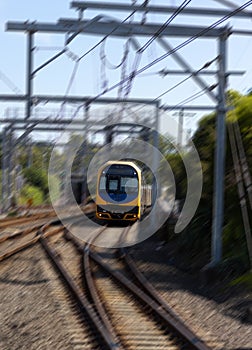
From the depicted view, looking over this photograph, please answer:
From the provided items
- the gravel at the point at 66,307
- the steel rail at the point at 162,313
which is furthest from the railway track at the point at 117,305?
the gravel at the point at 66,307

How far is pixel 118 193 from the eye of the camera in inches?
1007

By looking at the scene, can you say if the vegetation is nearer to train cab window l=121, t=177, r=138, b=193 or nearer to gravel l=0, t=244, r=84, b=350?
gravel l=0, t=244, r=84, b=350

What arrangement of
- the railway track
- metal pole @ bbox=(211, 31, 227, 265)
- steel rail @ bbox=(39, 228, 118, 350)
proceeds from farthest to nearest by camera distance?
metal pole @ bbox=(211, 31, 227, 265)
the railway track
steel rail @ bbox=(39, 228, 118, 350)

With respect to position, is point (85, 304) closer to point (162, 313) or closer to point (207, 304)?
point (162, 313)

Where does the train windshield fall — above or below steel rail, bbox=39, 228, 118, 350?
above

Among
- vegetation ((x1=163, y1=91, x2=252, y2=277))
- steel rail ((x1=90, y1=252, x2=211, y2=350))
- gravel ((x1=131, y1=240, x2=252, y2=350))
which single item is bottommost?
gravel ((x1=131, y1=240, x2=252, y2=350))

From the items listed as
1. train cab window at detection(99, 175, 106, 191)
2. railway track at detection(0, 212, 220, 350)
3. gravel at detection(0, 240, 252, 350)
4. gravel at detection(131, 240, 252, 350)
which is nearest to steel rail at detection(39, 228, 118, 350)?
railway track at detection(0, 212, 220, 350)

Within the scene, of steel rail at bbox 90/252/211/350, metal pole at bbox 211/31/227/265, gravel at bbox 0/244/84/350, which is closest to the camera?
steel rail at bbox 90/252/211/350

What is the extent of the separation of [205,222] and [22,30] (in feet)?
21.2

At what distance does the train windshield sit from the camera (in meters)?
25.1

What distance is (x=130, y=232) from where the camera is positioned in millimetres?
25203

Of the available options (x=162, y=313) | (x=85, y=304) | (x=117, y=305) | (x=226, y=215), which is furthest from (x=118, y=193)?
(x=162, y=313)

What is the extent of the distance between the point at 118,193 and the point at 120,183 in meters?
0.48

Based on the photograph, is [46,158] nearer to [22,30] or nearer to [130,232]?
[130,232]
